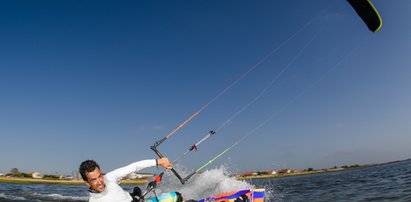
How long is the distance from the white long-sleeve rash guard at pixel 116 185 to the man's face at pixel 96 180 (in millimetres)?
110

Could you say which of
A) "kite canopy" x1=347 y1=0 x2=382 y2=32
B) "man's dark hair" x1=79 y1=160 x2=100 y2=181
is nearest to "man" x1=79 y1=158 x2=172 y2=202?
"man's dark hair" x1=79 y1=160 x2=100 y2=181

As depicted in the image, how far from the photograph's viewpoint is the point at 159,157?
7.32 m

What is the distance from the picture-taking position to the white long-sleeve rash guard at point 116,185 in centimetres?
592

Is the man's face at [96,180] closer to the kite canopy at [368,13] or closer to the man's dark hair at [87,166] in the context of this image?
the man's dark hair at [87,166]

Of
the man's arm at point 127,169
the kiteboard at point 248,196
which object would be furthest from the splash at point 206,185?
the man's arm at point 127,169

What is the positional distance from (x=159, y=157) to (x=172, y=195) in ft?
3.10

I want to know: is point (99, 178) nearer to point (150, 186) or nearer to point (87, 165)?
point (87, 165)

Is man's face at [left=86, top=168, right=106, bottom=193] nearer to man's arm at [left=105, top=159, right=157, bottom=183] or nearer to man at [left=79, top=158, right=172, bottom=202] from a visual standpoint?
man at [left=79, top=158, right=172, bottom=202]

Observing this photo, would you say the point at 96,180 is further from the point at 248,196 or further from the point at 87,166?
the point at 248,196

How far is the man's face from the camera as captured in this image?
574 centimetres

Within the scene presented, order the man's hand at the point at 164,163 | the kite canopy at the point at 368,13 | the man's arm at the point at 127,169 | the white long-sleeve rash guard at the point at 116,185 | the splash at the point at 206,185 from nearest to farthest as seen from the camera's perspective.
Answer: the white long-sleeve rash guard at the point at 116,185 → the man's arm at the point at 127,169 → the man's hand at the point at 164,163 → the kite canopy at the point at 368,13 → the splash at the point at 206,185

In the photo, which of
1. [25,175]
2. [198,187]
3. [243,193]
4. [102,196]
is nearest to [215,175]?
[198,187]

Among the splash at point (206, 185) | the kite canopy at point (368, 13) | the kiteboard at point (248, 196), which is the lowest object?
→ the kiteboard at point (248, 196)

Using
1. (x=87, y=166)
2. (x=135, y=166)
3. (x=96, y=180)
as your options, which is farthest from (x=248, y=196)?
(x=87, y=166)
